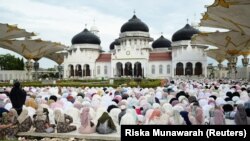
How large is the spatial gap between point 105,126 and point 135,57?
118 feet

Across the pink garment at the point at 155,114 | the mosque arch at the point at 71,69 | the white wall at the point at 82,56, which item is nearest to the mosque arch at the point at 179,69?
the white wall at the point at 82,56

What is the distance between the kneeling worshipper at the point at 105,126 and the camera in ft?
29.2

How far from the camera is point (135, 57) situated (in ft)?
146

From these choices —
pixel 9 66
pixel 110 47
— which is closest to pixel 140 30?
pixel 110 47

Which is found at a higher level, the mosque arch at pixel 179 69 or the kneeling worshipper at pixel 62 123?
the mosque arch at pixel 179 69

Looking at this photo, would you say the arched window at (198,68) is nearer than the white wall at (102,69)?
Yes

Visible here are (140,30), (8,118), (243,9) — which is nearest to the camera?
(8,118)

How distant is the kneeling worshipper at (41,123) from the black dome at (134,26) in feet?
129

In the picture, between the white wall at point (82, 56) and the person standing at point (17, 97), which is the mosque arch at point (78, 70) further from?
the person standing at point (17, 97)

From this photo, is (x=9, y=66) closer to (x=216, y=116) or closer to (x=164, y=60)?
(x=164, y=60)

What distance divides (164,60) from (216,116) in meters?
36.1

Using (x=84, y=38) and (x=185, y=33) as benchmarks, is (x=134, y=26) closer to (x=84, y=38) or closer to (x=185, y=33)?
(x=185, y=33)

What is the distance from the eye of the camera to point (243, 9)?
16.5 meters

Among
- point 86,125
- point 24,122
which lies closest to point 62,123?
point 86,125
